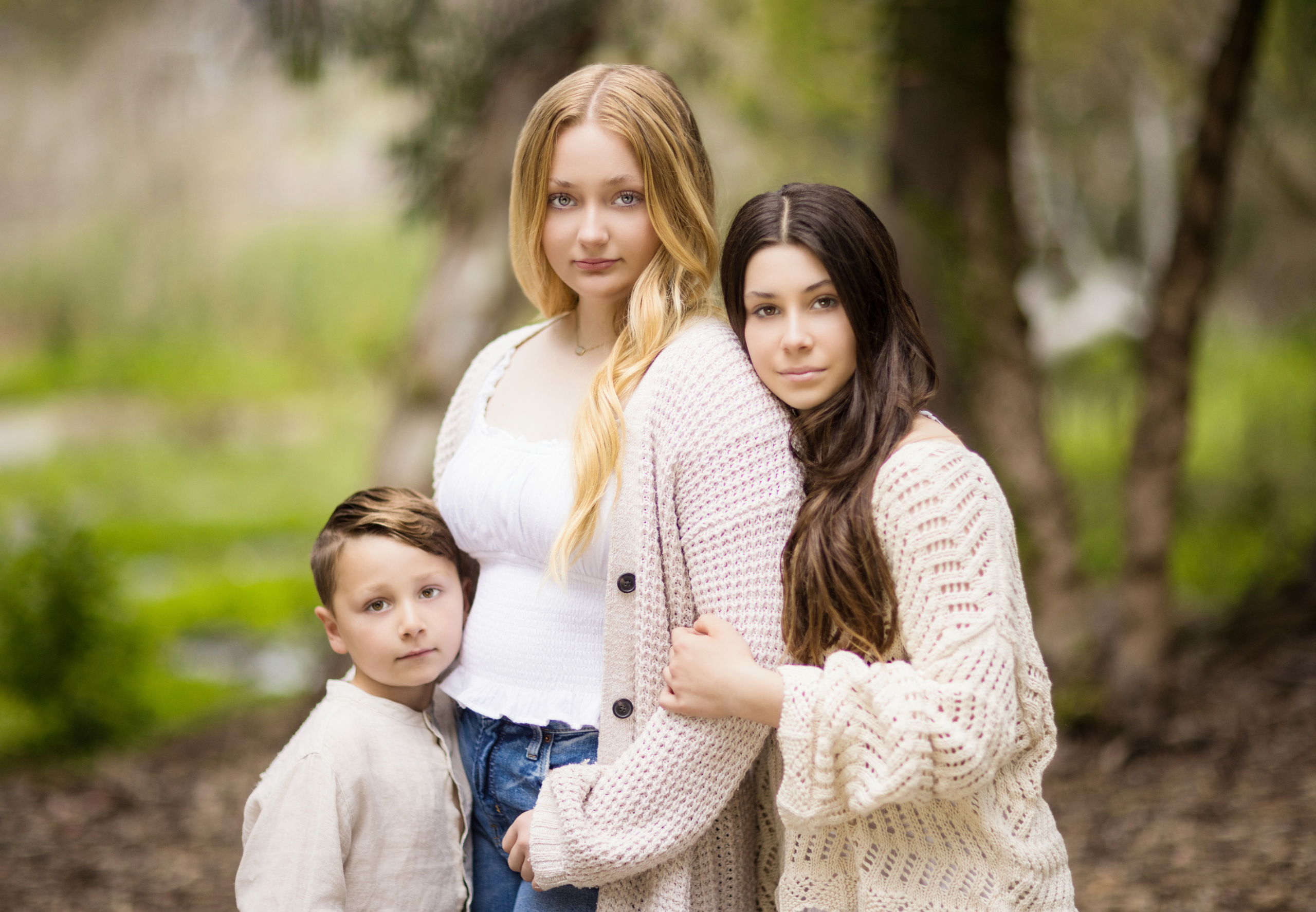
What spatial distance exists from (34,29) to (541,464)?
4.07 metres

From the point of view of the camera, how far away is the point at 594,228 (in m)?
1.78

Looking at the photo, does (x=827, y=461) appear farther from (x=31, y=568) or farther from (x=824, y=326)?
(x=31, y=568)

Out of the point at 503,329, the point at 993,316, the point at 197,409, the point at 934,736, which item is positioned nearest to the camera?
the point at 934,736

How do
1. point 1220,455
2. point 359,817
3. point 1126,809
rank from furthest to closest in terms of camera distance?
point 1220,455 → point 1126,809 → point 359,817

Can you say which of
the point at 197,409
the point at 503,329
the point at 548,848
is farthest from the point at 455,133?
the point at 197,409

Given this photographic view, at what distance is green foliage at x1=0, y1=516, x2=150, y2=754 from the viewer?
4391 millimetres

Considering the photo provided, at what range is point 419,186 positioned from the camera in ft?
13.4

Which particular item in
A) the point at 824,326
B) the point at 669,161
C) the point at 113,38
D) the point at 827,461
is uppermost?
the point at 113,38

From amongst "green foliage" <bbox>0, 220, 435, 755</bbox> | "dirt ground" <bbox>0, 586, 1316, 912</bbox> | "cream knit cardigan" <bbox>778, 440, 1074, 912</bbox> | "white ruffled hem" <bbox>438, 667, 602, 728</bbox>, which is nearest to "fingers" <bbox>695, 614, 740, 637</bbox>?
"cream knit cardigan" <bbox>778, 440, 1074, 912</bbox>

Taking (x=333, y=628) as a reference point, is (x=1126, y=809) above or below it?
below

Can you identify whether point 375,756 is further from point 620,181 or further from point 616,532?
point 620,181

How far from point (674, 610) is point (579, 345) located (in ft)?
1.78

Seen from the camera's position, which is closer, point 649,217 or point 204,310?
point 649,217

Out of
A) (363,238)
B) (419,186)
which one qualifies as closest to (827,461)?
(419,186)
